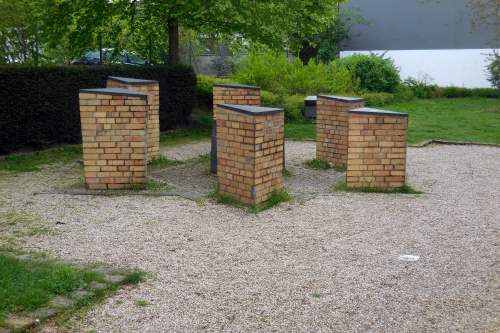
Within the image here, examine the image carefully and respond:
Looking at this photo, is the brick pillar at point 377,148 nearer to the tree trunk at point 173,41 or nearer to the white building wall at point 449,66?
the tree trunk at point 173,41

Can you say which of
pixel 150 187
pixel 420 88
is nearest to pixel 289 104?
pixel 150 187

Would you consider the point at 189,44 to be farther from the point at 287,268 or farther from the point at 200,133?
the point at 287,268

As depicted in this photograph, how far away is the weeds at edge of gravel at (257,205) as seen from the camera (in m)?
7.52

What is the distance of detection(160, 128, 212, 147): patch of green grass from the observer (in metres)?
14.0

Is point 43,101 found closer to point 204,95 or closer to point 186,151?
point 186,151

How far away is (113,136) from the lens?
27.1 ft

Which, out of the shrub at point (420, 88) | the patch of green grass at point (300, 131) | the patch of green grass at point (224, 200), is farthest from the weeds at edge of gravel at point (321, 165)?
the shrub at point (420, 88)

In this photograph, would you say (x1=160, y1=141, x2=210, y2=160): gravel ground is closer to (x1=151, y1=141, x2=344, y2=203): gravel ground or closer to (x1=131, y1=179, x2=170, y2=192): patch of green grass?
(x1=151, y1=141, x2=344, y2=203): gravel ground

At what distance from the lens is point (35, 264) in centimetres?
534

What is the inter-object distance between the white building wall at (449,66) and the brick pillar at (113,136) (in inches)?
871

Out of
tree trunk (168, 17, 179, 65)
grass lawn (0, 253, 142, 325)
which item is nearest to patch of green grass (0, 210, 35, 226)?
grass lawn (0, 253, 142, 325)

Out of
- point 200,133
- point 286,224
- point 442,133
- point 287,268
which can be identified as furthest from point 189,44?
point 287,268

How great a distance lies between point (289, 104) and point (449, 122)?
4436 millimetres

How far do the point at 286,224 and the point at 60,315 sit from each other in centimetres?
313
